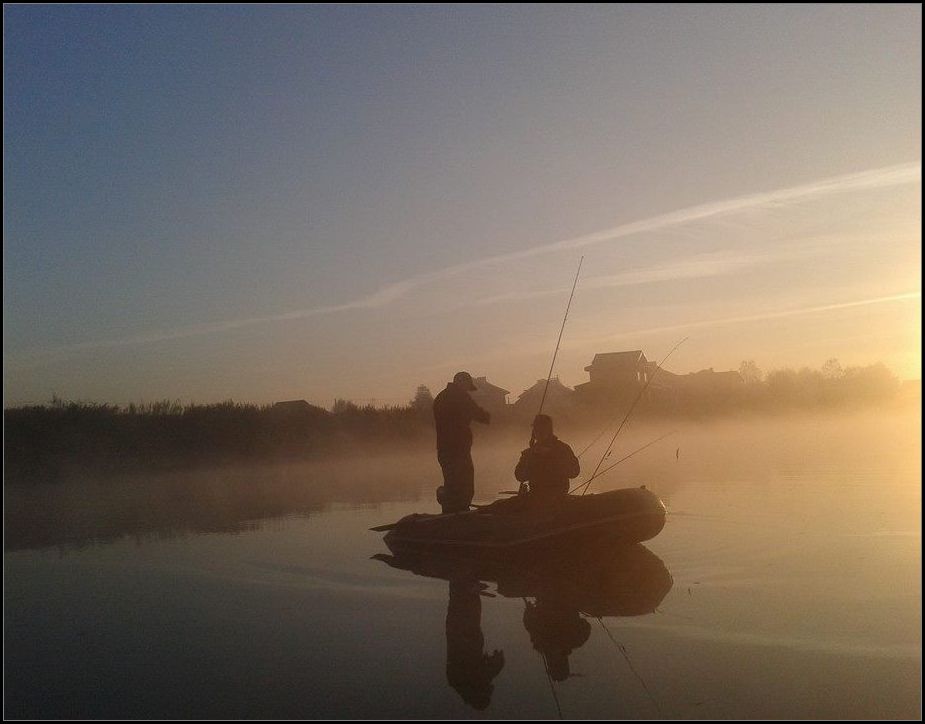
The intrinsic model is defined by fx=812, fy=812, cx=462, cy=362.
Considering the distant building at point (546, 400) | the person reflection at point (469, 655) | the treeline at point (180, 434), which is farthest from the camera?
the distant building at point (546, 400)

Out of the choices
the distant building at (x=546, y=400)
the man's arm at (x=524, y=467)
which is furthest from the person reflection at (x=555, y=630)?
the distant building at (x=546, y=400)

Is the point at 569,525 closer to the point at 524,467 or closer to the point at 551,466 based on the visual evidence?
the point at 551,466

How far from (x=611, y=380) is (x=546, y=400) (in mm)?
9194

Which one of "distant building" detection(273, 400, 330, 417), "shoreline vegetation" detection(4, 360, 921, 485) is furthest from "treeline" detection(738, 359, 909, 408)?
"distant building" detection(273, 400, 330, 417)

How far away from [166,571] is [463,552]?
4.40 m

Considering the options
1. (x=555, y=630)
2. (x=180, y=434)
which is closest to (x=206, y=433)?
(x=180, y=434)

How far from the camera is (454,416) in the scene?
41.1ft

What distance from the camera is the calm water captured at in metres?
5.91

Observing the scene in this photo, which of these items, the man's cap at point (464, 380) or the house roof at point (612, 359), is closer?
the man's cap at point (464, 380)

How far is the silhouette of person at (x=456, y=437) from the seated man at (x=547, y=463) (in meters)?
1.27

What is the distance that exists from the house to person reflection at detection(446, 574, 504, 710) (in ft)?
133

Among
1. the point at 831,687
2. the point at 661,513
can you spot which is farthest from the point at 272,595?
the point at 831,687

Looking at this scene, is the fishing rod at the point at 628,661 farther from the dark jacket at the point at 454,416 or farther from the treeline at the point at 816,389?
the treeline at the point at 816,389

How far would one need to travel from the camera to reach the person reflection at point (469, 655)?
240 inches
